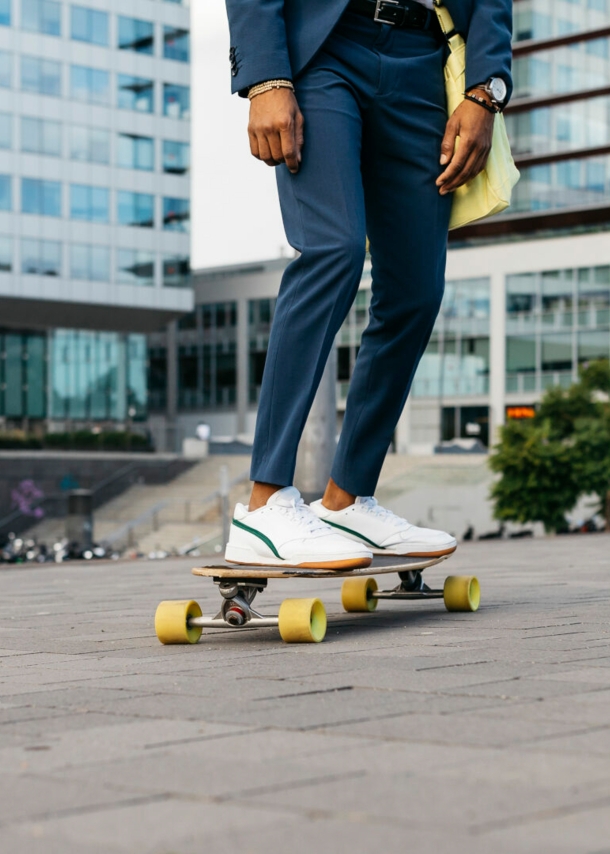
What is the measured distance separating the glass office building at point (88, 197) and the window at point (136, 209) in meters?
0.06

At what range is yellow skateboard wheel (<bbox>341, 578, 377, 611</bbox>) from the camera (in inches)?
169

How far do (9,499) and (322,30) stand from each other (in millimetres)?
45698

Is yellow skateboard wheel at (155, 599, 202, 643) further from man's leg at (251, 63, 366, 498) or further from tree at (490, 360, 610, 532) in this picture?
tree at (490, 360, 610, 532)

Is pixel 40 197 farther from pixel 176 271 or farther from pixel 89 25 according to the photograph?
pixel 89 25

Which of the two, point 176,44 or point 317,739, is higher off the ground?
point 176,44

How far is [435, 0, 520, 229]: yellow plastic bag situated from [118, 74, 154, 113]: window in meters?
56.4

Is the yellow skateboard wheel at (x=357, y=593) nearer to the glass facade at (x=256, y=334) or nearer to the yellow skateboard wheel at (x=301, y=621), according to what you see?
the yellow skateboard wheel at (x=301, y=621)

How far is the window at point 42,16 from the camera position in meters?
55.7

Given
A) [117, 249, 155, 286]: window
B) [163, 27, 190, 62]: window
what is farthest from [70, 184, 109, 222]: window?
[163, 27, 190, 62]: window

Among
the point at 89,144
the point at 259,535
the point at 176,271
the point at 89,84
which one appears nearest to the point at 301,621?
the point at 259,535

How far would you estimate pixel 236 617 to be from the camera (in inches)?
143

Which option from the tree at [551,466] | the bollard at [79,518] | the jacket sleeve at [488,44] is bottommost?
the bollard at [79,518]

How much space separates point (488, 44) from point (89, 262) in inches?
2144

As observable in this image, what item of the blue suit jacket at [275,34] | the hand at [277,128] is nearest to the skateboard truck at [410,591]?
the hand at [277,128]
